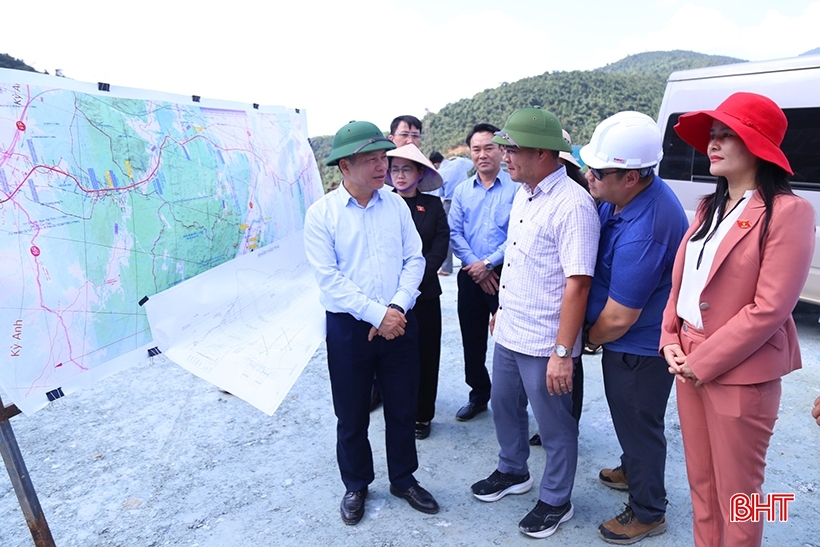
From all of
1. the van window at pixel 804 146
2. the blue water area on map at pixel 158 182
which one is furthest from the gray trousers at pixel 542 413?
the van window at pixel 804 146

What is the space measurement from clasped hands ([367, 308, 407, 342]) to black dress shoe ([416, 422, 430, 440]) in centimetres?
109

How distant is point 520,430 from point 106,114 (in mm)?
2308

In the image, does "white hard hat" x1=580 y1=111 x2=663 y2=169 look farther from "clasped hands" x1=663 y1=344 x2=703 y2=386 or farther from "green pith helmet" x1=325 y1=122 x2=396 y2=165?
"green pith helmet" x1=325 y1=122 x2=396 y2=165

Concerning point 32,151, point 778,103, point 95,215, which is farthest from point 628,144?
point 778,103

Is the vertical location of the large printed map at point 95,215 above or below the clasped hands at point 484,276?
above

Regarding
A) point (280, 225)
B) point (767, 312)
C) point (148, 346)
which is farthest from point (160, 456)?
point (767, 312)

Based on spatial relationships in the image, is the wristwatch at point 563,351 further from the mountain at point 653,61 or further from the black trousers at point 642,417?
the mountain at point 653,61

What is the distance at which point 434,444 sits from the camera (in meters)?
3.15

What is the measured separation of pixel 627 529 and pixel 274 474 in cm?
182

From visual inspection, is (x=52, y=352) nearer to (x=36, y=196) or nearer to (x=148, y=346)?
(x=148, y=346)

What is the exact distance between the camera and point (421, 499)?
254cm

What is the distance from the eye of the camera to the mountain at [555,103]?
23384 millimetres

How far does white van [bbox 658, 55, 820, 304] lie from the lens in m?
4.46

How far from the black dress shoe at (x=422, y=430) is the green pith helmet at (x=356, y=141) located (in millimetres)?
1767
